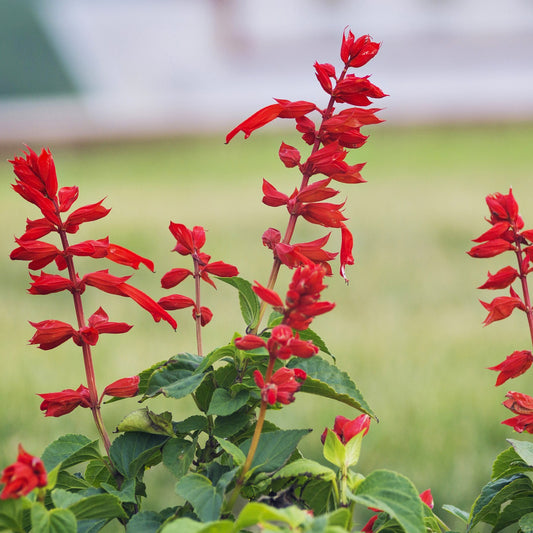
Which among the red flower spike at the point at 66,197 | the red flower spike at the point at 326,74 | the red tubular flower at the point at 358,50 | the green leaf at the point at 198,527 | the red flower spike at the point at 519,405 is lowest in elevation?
the green leaf at the point at 198,527

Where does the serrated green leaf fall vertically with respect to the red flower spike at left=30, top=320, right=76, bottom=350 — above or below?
below

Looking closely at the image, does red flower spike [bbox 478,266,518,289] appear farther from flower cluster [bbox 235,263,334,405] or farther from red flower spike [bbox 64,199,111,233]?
red flower spike [bbox 64,199,111,233]

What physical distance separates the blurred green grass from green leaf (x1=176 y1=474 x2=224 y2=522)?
1.15 m

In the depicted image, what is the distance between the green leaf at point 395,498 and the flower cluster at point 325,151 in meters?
0.22

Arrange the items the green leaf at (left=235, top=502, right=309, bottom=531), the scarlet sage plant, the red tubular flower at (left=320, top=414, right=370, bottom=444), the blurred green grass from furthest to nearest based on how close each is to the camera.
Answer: the blurred green grass → the red tubular flower at (left=320, top=414, right=370, bottom=444) → the scarlet sage plant → the green leaf at (left=235, top=502, right=309, bottom=531)

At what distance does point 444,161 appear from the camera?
649 centimetres

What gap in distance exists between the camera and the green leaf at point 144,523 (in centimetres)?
77

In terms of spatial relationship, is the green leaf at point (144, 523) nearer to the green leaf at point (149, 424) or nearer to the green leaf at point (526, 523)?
the green leaf at point (149, 424)

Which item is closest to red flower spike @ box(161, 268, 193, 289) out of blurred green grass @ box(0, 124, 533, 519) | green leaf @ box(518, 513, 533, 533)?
green leaf @ box(518, 513, 533, 533)

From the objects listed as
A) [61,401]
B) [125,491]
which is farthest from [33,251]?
[125,491]

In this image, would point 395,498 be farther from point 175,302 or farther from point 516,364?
point 175,302

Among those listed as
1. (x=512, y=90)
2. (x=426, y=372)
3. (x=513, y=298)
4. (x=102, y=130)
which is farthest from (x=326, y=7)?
(x=513, y=298)

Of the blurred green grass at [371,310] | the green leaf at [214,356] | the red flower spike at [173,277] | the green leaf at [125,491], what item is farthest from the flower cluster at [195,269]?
the blurred green grass at [371,310]

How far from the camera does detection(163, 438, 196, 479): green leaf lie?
31.8 inches
